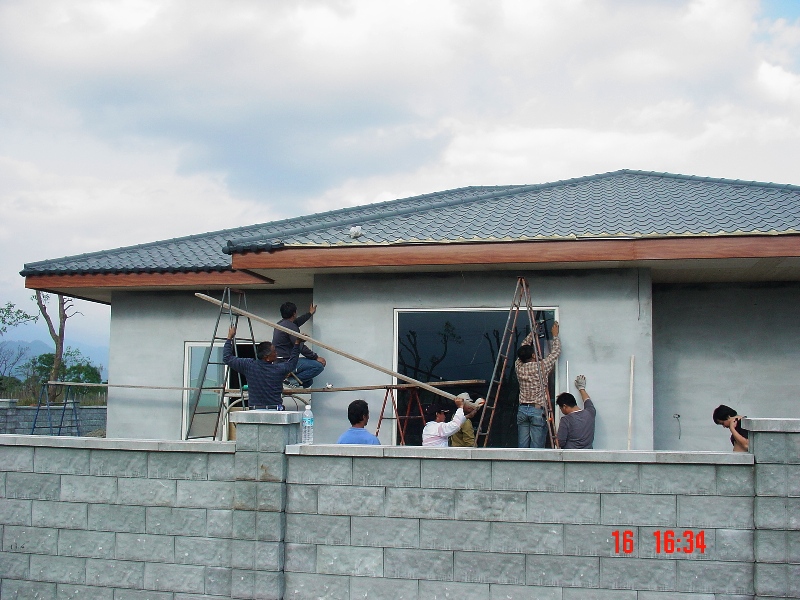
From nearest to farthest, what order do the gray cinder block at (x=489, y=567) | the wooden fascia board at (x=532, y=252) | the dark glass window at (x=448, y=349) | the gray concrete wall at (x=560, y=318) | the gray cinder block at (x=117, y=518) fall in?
the gray cinder block at (x=489, y=567) < the gray cinder block at (x=117, y=518) < the wooden fascia board at (x=532, y=252) < the gray concrete wall at (x=560, y=318) < the dark glass window at (x=448, y=349)

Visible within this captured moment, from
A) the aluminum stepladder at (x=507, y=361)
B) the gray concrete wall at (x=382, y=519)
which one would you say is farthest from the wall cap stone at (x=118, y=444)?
the aluminum stepladder at (x=507, y=361)

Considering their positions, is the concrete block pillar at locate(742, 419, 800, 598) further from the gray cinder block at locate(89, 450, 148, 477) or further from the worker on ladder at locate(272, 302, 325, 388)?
the worker on ladder at locate(272, 302, 325, 388)

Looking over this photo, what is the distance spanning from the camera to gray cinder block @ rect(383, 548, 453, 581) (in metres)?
5.95

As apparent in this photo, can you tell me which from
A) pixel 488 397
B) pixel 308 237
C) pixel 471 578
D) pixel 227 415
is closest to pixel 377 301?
pixel 308 237

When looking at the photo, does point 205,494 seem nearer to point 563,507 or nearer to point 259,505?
point 259,505

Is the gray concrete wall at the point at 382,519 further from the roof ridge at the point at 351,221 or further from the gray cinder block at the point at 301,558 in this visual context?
the roof ridge at the point at 351,221

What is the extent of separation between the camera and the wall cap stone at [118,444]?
641cm

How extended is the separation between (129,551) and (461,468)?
266cm

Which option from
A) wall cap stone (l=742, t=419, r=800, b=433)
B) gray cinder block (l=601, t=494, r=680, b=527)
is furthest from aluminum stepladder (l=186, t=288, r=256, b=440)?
wall cap stone (l=742, t=419, r=800, b=433)

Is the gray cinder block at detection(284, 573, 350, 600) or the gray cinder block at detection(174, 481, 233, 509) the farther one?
the gray cinder block at detection(174, 481, 233, 509)

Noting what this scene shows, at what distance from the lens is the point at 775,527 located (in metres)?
5.50

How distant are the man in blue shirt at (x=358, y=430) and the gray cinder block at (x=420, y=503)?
91 cm

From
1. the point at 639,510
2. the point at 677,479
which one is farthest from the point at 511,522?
the point at 677,479

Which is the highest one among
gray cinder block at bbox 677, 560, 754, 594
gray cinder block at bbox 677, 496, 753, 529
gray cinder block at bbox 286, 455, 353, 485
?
gray cinder block at bbox 286, 455, 353, 485
